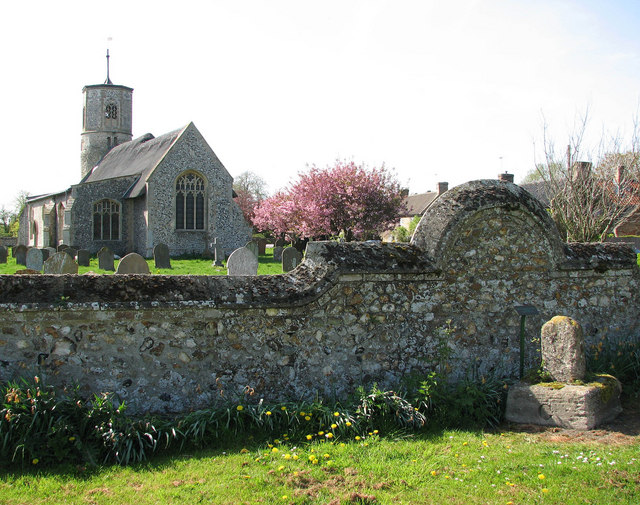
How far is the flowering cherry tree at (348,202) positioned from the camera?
2848 centimetres

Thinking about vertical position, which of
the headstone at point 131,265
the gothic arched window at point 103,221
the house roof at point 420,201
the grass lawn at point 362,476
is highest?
the house roof at point 420,201

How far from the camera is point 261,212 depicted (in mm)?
36500

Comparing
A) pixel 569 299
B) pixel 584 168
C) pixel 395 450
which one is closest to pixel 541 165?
pixel 584 168

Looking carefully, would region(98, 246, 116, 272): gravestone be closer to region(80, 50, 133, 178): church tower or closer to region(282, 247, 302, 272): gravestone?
region(282, 247, 302, 272): gravestone

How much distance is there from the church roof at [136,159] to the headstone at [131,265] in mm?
21308

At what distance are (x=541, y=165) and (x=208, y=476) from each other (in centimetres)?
1812

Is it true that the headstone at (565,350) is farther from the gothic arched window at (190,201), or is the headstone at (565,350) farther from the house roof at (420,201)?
the house roof at (420,201)

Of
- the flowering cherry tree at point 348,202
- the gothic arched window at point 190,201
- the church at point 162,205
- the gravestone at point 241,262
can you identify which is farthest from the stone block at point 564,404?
the gothic arched window at point 190,201

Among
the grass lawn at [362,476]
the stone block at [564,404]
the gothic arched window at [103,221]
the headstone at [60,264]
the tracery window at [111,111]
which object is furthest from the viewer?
the tracery window at [111,111]

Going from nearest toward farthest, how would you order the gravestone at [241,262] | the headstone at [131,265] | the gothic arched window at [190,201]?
the headstone at [131,265]
the gravestone at [241,262]
the gothic arched window at [190,201]

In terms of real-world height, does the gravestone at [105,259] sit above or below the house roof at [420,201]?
below

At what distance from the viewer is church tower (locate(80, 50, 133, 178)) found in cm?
4484

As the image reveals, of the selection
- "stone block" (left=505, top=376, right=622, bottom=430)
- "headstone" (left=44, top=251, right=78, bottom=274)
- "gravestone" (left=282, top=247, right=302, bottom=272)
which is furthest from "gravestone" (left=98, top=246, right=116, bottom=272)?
"stone block" (left=505, top=376, right=622, bottom=430)

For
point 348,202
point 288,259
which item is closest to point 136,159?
point 348,202
